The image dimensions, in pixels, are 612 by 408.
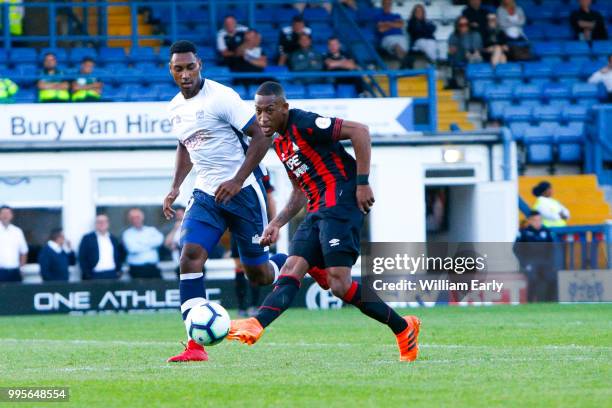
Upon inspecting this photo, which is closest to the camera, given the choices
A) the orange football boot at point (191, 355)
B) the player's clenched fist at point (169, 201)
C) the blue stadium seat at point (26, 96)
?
Answer: the orange football boot at point (191, 355)

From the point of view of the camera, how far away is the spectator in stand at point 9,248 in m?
18.8

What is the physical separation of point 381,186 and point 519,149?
3.27 m

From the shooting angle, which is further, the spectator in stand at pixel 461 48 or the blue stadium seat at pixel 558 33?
the blue stadium seat at pixel 558 33

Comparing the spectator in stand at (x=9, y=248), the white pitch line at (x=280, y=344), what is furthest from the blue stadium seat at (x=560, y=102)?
the white pitch line at (x=280, y=344)

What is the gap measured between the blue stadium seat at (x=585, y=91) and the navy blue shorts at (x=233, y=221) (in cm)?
1410

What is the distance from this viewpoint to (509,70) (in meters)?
23.7

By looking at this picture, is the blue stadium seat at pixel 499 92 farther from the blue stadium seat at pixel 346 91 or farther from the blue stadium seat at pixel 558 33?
the blue stadium seat at pixel 346 91

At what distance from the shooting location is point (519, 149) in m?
22.7

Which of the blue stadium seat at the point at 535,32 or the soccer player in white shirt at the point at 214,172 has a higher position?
the blue stadium seat at the point at 535,32

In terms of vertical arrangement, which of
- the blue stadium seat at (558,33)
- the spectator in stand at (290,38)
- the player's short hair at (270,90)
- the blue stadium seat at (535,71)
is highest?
the blue stadium seat at (558,33)

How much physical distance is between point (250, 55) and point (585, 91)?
5.79 m

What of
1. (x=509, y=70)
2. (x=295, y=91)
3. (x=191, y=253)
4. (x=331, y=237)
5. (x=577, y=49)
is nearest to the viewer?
(x=331, y=237)

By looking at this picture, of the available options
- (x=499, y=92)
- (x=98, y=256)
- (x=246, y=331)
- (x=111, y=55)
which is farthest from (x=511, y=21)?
(x=246, y=331)

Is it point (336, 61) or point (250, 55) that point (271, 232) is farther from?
point (250, 55)
